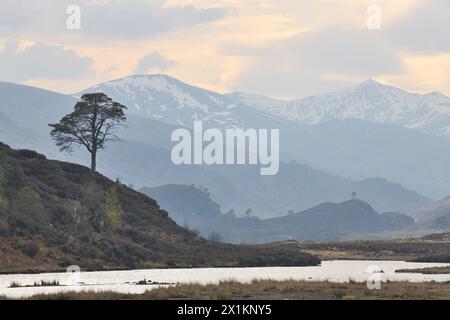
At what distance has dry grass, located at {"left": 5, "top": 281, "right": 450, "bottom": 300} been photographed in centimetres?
6141

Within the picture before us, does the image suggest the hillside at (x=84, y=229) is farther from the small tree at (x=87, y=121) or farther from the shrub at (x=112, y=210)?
the small tree at (x=87, y=121)

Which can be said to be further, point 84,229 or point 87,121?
point 87,121

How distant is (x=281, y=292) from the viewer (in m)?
68.3

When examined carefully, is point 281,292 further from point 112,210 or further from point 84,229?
point 112,210

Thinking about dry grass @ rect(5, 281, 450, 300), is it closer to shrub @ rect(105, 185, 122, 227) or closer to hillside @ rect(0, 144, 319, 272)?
hillside @ rect(0, 144, 319, 272)

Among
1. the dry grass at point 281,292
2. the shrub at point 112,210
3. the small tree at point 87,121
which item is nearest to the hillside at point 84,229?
the shrub at point 112,210

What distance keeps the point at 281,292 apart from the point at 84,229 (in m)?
76.0

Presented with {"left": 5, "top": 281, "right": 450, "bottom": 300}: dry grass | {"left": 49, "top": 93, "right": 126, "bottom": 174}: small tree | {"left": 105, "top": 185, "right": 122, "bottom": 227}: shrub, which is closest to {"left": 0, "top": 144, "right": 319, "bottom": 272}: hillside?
{"left": 105, "top": 185, "right": 122, "bottom": 227}: shrub

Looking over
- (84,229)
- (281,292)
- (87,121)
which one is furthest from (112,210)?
(281,292)

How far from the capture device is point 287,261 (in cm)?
15662

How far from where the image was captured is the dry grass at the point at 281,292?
201 feet

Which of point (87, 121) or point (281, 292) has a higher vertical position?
point (87, 121)

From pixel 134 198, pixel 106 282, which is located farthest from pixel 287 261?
pixel 106 282
